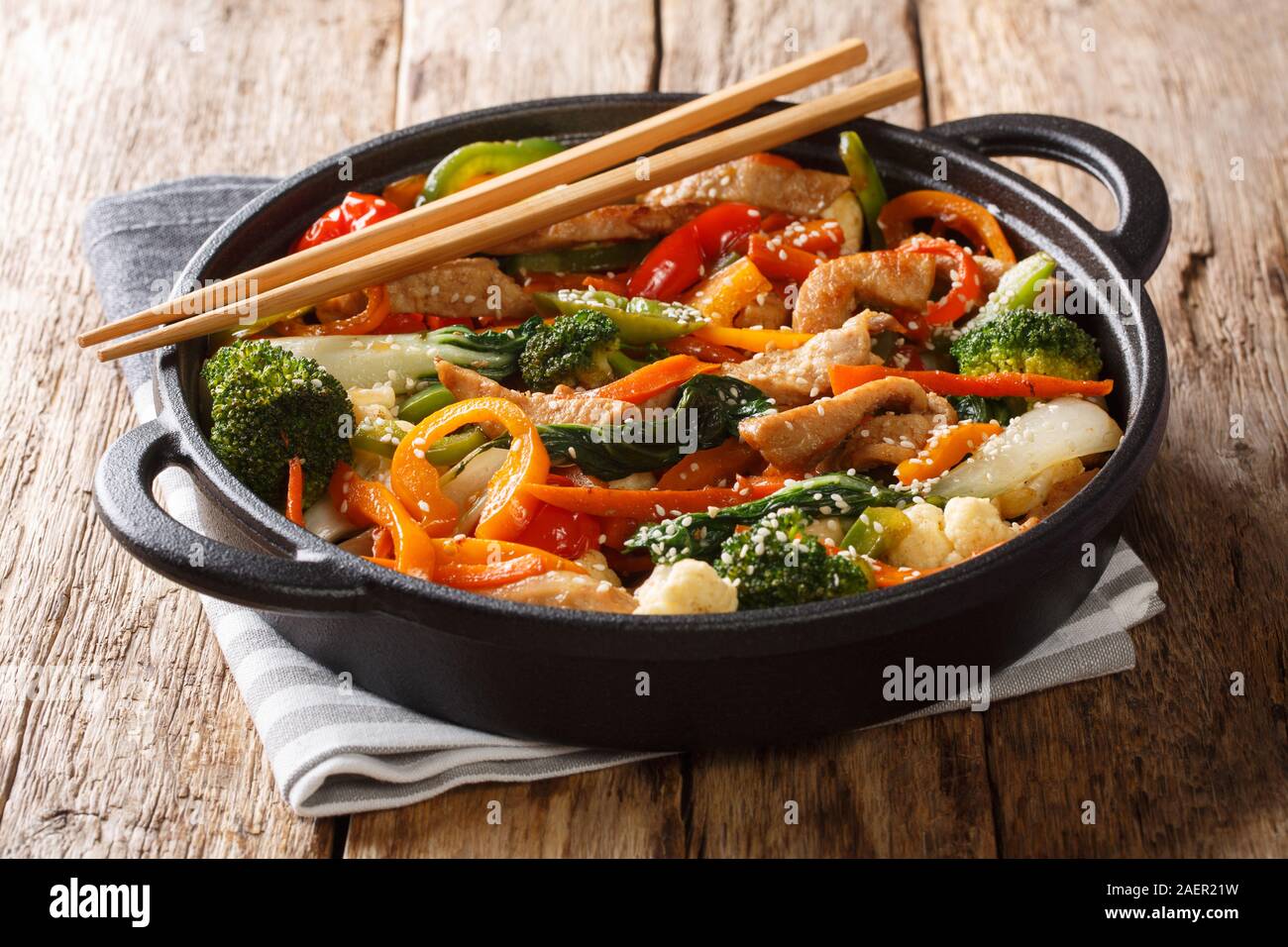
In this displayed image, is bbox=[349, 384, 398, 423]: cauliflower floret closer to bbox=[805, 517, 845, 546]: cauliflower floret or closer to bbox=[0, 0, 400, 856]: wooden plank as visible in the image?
bbox=[0, 0, 400, 856]: wooden plank

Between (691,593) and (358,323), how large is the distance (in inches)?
49.3

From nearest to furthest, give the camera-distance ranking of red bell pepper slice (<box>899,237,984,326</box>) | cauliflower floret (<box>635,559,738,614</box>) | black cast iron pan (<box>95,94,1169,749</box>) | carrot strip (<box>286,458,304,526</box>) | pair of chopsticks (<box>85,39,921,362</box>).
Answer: black cast iron pan (<box>95,94,1169,749</box>) → cauliflower floret (<box>635,559,738,614</box>) → carrot strip (<box>286,458,304,526</box>) → pair of chopsticks (<box>85,39,921,362</box>) → red bell pepper slice (<box>899,237,984,326</box>)

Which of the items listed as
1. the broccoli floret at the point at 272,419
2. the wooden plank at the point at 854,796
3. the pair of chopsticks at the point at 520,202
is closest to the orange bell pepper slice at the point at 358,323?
the pair of chopsticks at the point at 520,202

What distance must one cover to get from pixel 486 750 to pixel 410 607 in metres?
0.42

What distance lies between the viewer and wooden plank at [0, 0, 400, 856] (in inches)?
109

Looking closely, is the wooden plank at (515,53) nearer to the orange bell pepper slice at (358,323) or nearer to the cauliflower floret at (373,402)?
the orange bell pepper slice at (358,323)

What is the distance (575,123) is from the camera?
3.81m

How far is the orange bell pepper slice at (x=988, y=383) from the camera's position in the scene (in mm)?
3090

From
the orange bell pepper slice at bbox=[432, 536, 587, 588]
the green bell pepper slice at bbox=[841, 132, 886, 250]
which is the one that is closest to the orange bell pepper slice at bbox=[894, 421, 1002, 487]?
the orange bell pepper slice at bbox=[432, 536, 587, 588]

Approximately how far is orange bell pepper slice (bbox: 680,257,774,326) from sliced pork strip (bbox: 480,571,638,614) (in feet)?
3.18

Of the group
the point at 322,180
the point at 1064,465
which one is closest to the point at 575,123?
the point at 322,180

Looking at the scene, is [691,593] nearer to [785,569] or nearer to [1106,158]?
[785,569]

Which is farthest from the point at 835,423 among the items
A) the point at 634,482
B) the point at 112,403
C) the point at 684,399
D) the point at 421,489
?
the point at 112,403

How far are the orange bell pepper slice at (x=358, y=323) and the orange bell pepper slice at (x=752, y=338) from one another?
749 mm
